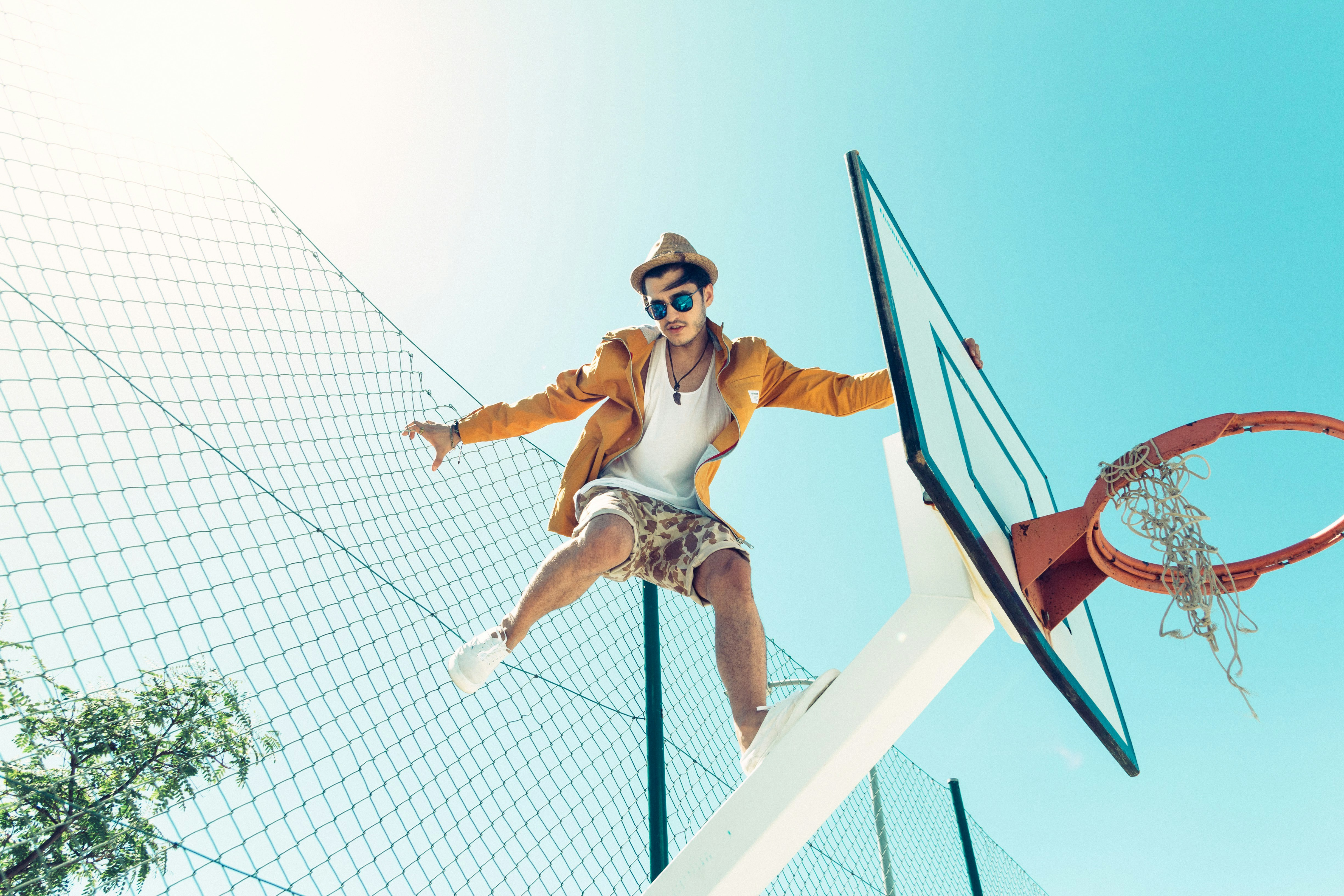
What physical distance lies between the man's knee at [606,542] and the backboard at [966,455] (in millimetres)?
883

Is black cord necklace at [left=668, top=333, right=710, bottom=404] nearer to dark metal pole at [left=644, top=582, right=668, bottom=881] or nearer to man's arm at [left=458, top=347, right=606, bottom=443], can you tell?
man's arm at [left=458, top=347, right=606, bottom=443]

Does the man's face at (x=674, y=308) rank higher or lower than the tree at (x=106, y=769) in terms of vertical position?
higher

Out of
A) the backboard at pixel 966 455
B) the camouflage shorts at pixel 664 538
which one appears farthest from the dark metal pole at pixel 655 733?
the backboard at pixel 966 455

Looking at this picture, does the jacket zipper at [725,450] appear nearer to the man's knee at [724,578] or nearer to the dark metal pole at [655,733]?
the man's knee at [724,578]

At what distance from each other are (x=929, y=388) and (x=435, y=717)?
6.12ft

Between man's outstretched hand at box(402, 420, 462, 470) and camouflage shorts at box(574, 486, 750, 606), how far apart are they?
0.61 m

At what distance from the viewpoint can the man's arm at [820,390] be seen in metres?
2.65

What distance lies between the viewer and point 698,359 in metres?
2.64

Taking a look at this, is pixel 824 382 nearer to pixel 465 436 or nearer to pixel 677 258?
pixel 677 258

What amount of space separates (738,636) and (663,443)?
699 mm

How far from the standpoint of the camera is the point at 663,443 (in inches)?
101

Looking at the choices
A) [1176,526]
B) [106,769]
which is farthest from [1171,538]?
[106,769]

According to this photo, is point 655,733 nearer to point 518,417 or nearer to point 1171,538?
point 518,417

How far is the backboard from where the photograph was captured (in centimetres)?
176
